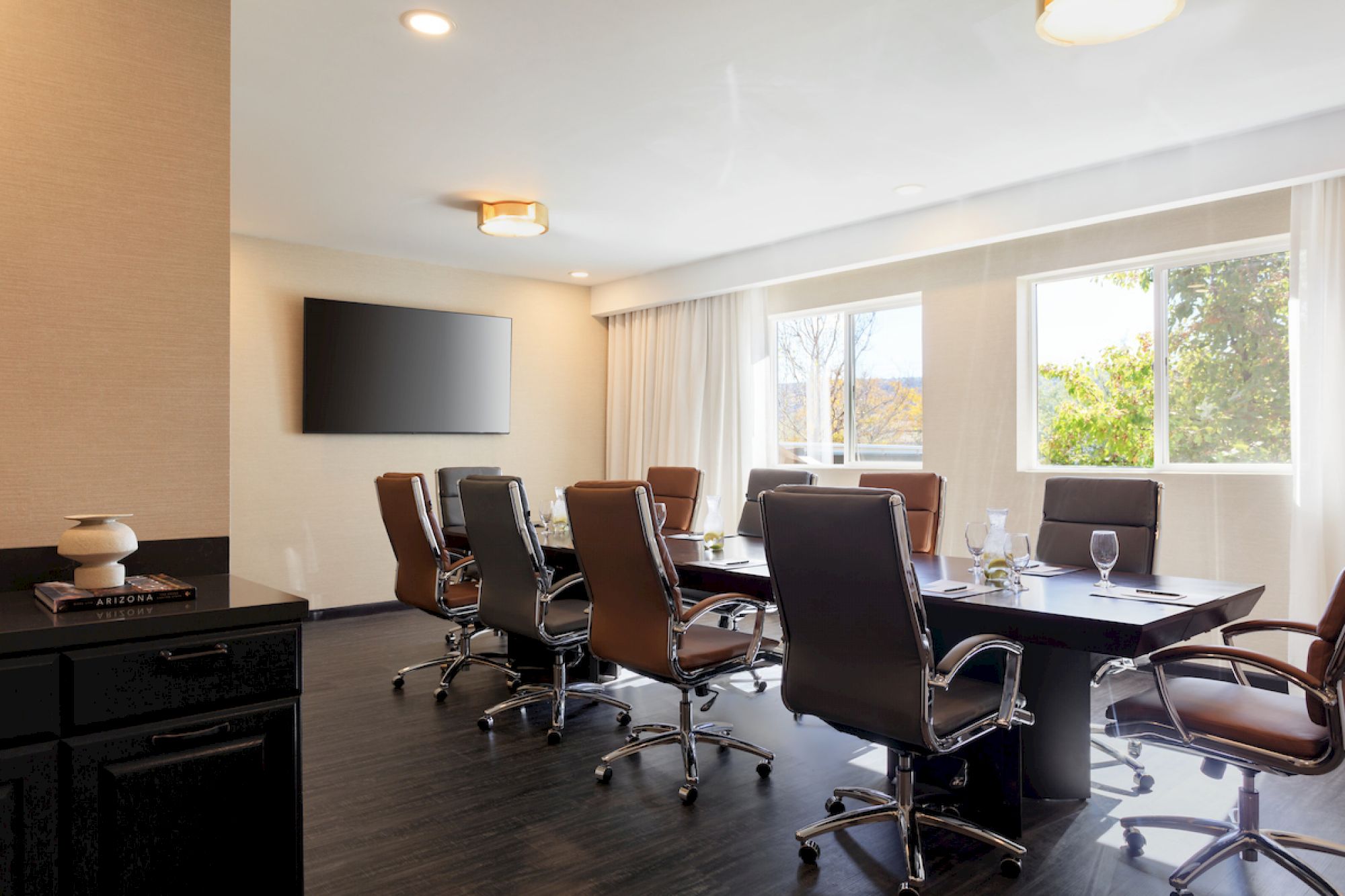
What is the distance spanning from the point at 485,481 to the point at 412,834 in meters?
1.50

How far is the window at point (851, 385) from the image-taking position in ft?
20.6

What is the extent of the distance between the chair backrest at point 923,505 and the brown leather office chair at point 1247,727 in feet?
5.28

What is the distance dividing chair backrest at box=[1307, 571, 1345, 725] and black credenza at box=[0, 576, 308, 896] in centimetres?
238

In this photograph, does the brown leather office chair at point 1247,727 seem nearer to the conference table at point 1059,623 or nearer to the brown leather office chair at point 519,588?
the conference table at point 1059,623

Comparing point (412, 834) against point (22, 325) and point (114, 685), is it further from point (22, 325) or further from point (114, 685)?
Result: point (22, 325)

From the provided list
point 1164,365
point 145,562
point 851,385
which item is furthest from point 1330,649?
point 851,385

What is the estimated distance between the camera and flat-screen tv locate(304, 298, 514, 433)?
6523mm

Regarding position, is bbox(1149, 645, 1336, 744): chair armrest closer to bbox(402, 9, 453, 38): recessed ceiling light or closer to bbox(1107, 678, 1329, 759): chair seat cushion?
bbox(1107, 678, 1329, 759): chair seat cushion

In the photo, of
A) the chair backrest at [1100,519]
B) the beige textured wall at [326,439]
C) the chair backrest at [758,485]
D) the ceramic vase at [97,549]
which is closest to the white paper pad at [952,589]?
the chair backrest at [1100,519]

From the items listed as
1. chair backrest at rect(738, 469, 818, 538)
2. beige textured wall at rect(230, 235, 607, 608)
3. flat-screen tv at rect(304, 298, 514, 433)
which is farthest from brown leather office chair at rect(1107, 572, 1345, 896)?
flat-screen tv at rect(304, 298, 514, 433)

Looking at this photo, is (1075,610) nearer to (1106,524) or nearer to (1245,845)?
(1245,845)

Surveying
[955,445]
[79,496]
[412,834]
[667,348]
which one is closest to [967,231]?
[955,445]

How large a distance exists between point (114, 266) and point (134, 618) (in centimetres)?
97

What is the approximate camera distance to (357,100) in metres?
3.80
